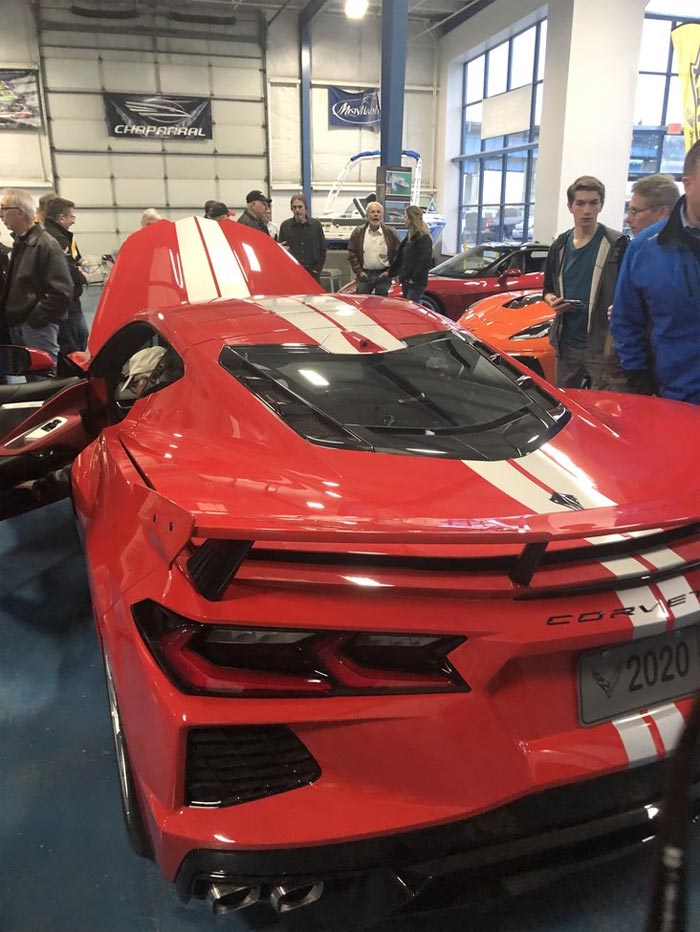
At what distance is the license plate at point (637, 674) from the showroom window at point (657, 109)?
16520 millimetres

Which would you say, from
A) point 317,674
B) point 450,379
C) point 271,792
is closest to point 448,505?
point 317,674

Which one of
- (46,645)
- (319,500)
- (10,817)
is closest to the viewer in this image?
(319,500)

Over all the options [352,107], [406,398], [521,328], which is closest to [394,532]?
[406,398]

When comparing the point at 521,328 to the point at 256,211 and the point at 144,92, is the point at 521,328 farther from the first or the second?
the point at 144,92

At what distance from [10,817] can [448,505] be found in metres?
1.42

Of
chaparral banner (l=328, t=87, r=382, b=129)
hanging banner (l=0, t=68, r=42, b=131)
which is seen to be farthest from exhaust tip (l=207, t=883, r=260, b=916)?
chaparral banner (l=328, t=87, r=382, b=129)

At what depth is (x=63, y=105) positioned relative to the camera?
1750 centimetres

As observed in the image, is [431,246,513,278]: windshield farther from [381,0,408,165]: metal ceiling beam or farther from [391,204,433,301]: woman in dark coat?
[381,0,408,165]: metal ceiling beam

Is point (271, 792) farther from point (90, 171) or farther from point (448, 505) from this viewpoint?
point (90, 171)

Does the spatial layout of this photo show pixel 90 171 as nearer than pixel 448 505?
No

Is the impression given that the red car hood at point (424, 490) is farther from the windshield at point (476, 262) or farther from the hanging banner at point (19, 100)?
the hanging banner at point (19, 100)

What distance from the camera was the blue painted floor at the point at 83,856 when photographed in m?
1.45

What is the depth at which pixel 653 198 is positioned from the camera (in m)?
3.49

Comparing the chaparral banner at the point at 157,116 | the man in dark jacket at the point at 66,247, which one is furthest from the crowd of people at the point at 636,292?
the chaparral banner at the point at 157,116
